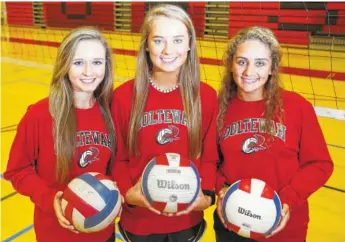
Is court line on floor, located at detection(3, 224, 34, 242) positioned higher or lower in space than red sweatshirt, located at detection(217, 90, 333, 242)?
lower

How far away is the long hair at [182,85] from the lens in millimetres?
1965

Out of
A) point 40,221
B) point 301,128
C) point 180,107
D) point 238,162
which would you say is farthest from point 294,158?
point 40,221

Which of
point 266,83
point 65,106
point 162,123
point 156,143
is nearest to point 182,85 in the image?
point 162,123

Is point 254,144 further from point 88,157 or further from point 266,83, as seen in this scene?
point 88,157

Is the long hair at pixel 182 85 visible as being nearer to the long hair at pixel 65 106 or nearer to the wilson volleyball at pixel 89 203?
the long hair at pixel 65 106

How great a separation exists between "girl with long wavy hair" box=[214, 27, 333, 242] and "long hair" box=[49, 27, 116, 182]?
2.24 feet

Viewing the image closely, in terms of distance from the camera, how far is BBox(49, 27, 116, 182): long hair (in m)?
1.90

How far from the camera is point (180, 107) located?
2016 mm

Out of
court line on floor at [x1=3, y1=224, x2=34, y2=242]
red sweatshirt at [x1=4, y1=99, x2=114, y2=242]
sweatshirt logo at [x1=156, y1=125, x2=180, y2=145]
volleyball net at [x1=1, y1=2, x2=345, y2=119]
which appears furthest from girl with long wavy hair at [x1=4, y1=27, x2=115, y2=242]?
volleyball net at [x1=1, y1=2, x2=345, y2=119]

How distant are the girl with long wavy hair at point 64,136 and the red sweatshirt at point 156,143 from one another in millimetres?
84

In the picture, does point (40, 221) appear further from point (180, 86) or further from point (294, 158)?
point (294, 158)

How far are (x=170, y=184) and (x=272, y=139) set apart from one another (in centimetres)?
58

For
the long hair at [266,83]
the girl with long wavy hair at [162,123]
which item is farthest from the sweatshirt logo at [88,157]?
the long hair at [266,83]

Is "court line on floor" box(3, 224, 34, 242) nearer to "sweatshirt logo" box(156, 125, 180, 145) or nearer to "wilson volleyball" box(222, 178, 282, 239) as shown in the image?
"sweatshirt logo" box(156, 125, 180, 145)
